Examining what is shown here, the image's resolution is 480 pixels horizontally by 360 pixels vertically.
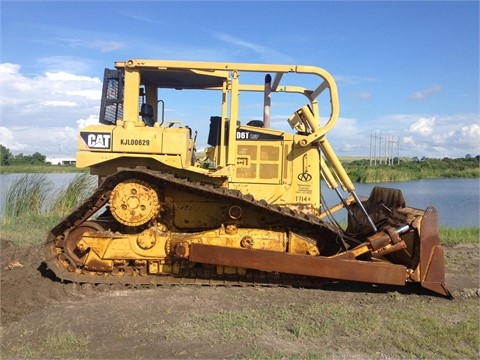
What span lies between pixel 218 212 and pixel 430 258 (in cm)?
298

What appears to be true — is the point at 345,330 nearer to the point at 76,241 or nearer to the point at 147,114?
the point at 76,241

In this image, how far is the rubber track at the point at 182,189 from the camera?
6711 mm

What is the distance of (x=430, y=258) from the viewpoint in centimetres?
653

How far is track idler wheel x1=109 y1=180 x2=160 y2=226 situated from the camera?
22.2 feet

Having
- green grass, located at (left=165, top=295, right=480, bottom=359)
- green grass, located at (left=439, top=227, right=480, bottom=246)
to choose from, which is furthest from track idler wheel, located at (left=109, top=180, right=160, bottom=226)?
green grass, located at (left=439, top=227, right=480, bottom=246)

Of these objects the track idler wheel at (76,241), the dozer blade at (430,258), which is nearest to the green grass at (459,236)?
the dozer blade at (430,258)

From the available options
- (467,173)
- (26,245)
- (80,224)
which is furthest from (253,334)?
(467,173)

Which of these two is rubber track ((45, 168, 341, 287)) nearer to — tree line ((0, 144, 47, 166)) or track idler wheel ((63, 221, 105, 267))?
track idler wheel ((63, 221, 105, 267))

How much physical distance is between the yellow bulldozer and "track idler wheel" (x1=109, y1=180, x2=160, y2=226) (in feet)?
0.04

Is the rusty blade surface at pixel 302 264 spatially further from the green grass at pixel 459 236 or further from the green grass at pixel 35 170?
the green grass at pixel 35 170

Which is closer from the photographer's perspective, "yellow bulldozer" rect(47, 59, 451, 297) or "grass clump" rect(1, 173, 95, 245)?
"yellow bulldozer" rect(47, 59, 451, 297)

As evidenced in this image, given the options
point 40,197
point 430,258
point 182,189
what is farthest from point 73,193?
point 430,258

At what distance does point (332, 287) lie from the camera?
6.98 meters

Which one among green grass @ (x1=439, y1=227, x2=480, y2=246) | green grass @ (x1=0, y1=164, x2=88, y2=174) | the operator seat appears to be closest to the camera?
the operator seat
